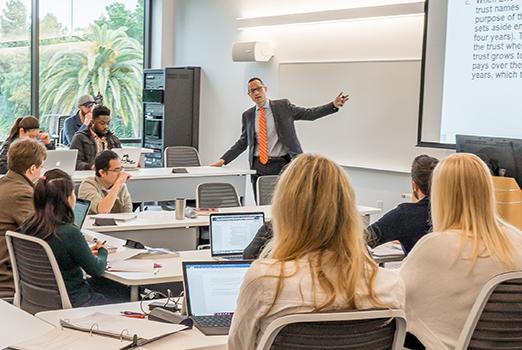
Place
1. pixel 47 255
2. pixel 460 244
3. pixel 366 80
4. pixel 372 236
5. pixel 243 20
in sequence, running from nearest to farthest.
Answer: pixel 460 244, pixel 47 255, pixel 372 236, pixel 366 80, pixel 243 20

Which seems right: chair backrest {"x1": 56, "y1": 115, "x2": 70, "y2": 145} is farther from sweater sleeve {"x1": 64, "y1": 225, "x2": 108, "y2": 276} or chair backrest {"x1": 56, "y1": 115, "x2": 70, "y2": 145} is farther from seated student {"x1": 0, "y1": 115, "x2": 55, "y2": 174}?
sweater sleeve {"x1": 64, "y1": 225, "x2": 108, "y2": 276}

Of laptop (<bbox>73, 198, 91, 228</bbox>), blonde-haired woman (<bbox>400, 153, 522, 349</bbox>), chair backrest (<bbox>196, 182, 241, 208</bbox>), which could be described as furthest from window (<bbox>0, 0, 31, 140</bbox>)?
blonde-haired woman (<bbox>400, 153, 522, 349</bbox>)

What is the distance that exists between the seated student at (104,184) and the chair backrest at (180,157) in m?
3.00

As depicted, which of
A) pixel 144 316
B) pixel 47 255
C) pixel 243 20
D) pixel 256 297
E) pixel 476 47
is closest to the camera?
pixel 256 297

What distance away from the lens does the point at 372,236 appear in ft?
13.6

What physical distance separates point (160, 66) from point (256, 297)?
935 cm

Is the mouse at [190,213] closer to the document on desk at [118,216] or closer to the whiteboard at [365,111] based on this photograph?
the document on desk at [118,216]

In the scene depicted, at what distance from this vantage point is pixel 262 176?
6.97m

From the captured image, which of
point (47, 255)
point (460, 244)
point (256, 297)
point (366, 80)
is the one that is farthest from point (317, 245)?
point (366, 80)

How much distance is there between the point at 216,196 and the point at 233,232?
2117 millimetres


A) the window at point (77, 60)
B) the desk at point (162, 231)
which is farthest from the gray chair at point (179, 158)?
the desk at point (162, 231)

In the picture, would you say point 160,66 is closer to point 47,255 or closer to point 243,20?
point 243,20

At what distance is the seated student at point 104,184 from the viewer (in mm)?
5441

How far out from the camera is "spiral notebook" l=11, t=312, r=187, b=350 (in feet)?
8.73
